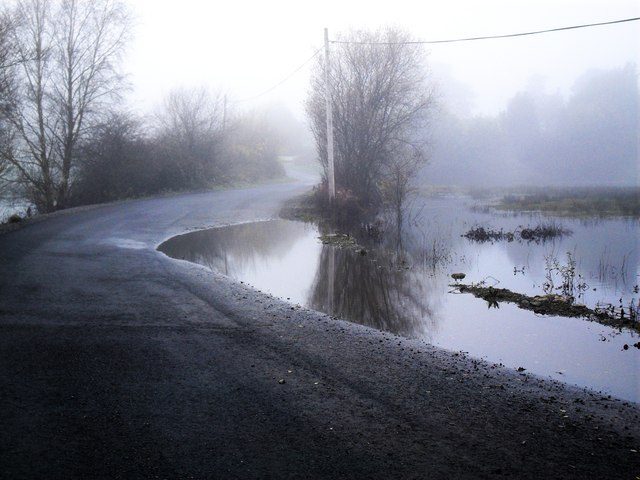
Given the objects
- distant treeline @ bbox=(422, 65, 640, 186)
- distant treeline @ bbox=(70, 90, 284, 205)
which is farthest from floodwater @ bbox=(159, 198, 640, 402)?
distant treeline @ bbox=(422, 65, 640, 186)

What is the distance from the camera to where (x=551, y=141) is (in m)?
67.6

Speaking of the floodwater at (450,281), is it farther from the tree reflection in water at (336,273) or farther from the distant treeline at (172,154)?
the distant treeline at (172,154)

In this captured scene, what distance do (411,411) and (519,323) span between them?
441cm

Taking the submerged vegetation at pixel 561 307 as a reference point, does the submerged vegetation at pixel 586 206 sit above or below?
above

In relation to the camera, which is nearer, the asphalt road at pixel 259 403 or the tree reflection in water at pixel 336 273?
the asphalt road at pixel 259 403

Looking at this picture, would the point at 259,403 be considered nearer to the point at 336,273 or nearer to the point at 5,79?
the point at 336,273

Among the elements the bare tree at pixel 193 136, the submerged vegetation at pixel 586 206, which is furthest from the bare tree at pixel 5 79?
the submerged vegetation at pixel 586 206

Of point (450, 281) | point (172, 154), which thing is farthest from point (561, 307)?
point (172, 154)

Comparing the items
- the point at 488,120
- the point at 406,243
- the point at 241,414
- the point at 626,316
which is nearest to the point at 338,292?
the point at 626,316

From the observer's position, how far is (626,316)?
8.91 m

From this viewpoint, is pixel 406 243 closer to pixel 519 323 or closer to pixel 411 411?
pixel 519 323

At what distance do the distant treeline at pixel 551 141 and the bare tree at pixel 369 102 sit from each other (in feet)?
112

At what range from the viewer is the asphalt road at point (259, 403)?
386cm

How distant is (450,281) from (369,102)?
49.7 ft
